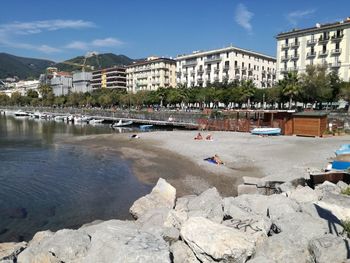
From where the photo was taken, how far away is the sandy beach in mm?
20911

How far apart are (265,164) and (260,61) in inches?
4745

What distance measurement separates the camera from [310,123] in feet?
123

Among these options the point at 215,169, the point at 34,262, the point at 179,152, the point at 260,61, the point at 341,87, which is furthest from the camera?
the point at 260,61

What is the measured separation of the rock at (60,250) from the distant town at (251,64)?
74078mm

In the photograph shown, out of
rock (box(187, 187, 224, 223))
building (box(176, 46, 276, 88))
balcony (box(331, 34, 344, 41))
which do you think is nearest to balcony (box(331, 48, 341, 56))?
balcony (box(331, 34, 344, 41))

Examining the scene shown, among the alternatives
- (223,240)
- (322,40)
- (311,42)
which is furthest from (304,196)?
(311,42)

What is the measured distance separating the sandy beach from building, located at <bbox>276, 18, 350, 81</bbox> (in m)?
57.4

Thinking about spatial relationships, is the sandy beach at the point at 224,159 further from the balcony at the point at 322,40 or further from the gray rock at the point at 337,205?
the balcony at the point at 322,40

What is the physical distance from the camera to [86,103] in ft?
525

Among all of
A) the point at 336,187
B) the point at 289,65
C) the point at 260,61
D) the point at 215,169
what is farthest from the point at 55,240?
the point at 260,61

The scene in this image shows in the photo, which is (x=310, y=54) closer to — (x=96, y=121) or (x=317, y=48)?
(x=317, y=48)

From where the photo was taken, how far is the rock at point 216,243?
322 inches

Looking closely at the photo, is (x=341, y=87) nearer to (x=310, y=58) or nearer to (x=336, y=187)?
(x=310, y=58)

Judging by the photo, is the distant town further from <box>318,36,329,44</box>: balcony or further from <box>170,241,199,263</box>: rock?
<box>170,241,199,263</box>: rock
